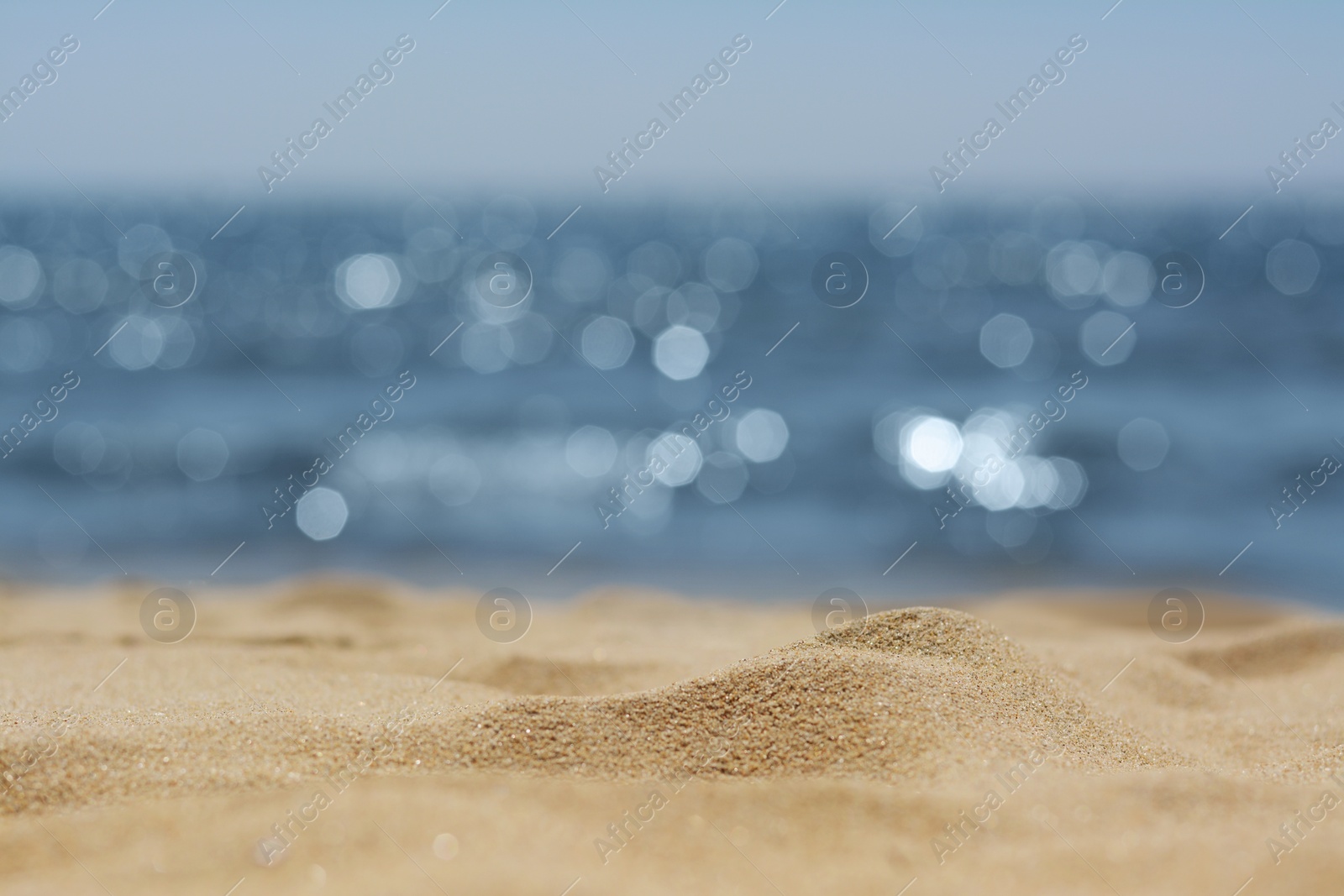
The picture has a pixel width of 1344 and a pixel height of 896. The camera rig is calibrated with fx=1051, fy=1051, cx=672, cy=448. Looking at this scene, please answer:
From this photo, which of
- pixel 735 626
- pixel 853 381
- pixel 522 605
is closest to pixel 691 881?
pixel 735 626

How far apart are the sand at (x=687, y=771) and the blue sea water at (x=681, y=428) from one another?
10.5 ft

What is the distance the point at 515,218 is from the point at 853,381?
126ft

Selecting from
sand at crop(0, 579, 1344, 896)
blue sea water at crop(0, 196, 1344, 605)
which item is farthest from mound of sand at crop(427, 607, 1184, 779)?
blue sea water at crop(0, 196, 1344, 605)

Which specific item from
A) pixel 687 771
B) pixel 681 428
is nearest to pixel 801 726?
pixel 687 771

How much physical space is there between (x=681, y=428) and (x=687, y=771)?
8.53m

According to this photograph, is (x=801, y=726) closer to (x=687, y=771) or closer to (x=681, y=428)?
(x=687, y=771)

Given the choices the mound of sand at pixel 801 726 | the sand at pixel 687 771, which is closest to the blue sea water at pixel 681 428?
the sand at pixel 687 771

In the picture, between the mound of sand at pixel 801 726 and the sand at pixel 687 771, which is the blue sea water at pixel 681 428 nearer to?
the sand at pixel 687 771

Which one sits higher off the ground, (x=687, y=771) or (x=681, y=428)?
(x=681, y=428)

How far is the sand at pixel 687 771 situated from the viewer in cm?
176

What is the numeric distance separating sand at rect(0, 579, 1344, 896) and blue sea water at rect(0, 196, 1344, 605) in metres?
3.19

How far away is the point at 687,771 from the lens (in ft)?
7.13

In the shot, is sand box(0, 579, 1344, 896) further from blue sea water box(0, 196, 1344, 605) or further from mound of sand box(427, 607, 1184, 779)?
blue sea water box(0, 196, 1344, 605)

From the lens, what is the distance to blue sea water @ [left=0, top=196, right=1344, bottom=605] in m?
7.18
